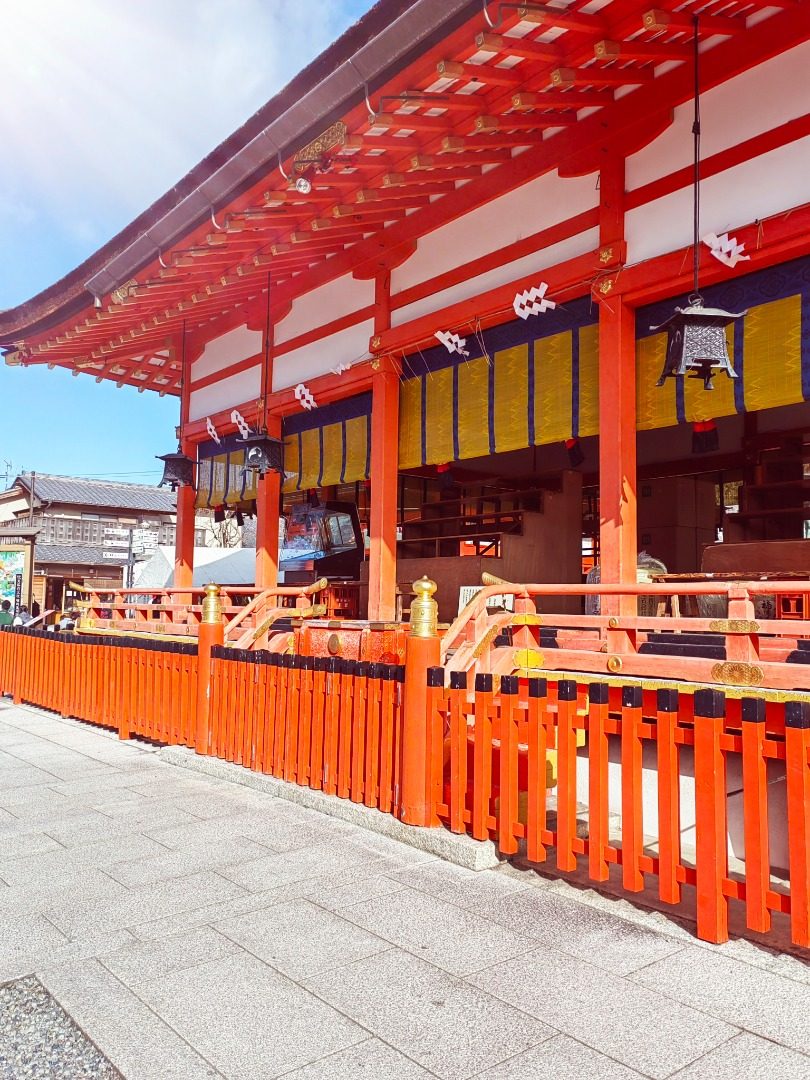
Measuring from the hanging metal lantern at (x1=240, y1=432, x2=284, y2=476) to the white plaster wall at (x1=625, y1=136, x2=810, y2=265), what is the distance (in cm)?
503

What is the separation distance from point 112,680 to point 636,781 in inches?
224

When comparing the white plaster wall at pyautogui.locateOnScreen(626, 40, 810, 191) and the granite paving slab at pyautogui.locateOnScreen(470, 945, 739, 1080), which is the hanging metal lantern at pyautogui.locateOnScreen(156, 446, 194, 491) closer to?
the white plaster wall at pyautogui.locateOnScreen(626, 40, 810, 191)

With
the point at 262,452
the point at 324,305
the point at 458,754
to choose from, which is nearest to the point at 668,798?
the point at 458,754

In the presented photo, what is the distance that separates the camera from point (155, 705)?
6574 millimetres

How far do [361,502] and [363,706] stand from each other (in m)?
10.7

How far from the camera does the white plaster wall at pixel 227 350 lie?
1097 cm

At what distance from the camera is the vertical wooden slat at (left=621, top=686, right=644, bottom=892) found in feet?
9.97

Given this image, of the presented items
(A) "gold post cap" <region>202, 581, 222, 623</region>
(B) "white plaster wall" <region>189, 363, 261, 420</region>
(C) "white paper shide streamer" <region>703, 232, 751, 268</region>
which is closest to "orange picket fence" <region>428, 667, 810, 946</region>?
(A) "gold post cap" <region>202, 581, 222, 623</region>

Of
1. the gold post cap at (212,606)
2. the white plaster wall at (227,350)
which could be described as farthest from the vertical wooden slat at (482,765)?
the white plaster wall at (227,350)

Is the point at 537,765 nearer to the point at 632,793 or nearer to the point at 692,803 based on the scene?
the point at 632,793

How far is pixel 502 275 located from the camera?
7.24m

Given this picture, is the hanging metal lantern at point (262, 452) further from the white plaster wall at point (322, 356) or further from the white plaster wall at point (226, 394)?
the white plaster wall at point (226, 394)

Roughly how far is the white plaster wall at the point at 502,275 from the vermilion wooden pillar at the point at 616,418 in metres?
0.30

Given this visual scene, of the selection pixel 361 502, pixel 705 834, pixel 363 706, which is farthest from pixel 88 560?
pixel 705 834
